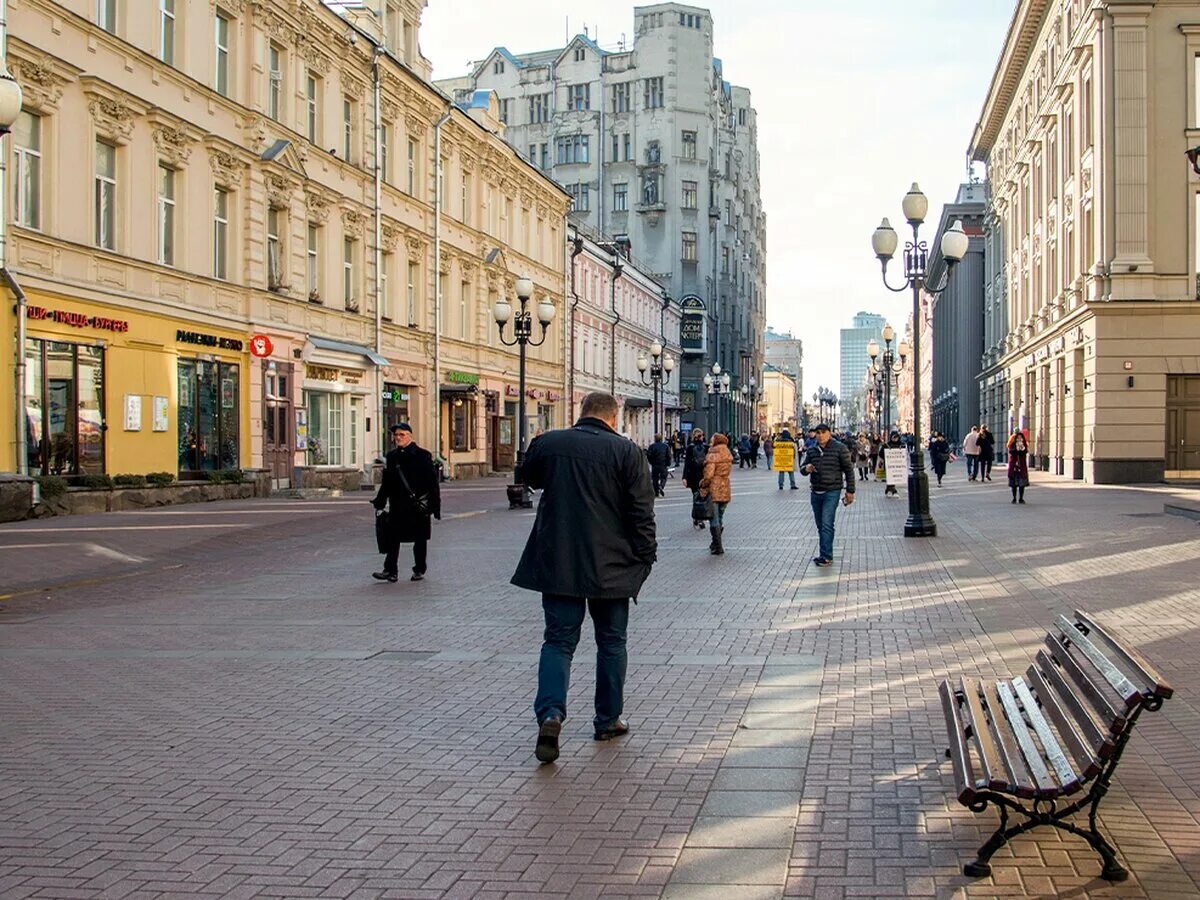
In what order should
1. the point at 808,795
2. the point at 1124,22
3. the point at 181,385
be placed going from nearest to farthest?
the point at 808,795, the point at 181,385, the point at 1124,22

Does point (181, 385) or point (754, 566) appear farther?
point (181, 385)

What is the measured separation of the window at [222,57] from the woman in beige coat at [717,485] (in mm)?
16334

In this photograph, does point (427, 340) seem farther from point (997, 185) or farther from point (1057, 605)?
point (997, 185)

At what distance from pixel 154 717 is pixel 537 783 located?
2701mm

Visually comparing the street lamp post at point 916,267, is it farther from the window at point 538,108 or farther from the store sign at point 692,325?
the window at point 538,108

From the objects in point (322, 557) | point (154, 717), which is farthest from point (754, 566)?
point (154, 717)

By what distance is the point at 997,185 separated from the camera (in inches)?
2498

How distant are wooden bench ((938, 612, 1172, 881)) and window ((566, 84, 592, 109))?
8776 centimetres

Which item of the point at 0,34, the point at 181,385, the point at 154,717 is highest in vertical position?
the point at 0,34

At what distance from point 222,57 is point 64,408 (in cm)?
1020

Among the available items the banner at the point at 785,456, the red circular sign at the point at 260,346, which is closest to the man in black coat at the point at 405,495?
the red circular sign at the point at 260,346

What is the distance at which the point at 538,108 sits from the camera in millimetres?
90875

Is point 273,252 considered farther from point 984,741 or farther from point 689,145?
point 689,145

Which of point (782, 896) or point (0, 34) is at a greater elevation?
point (0, 34)
